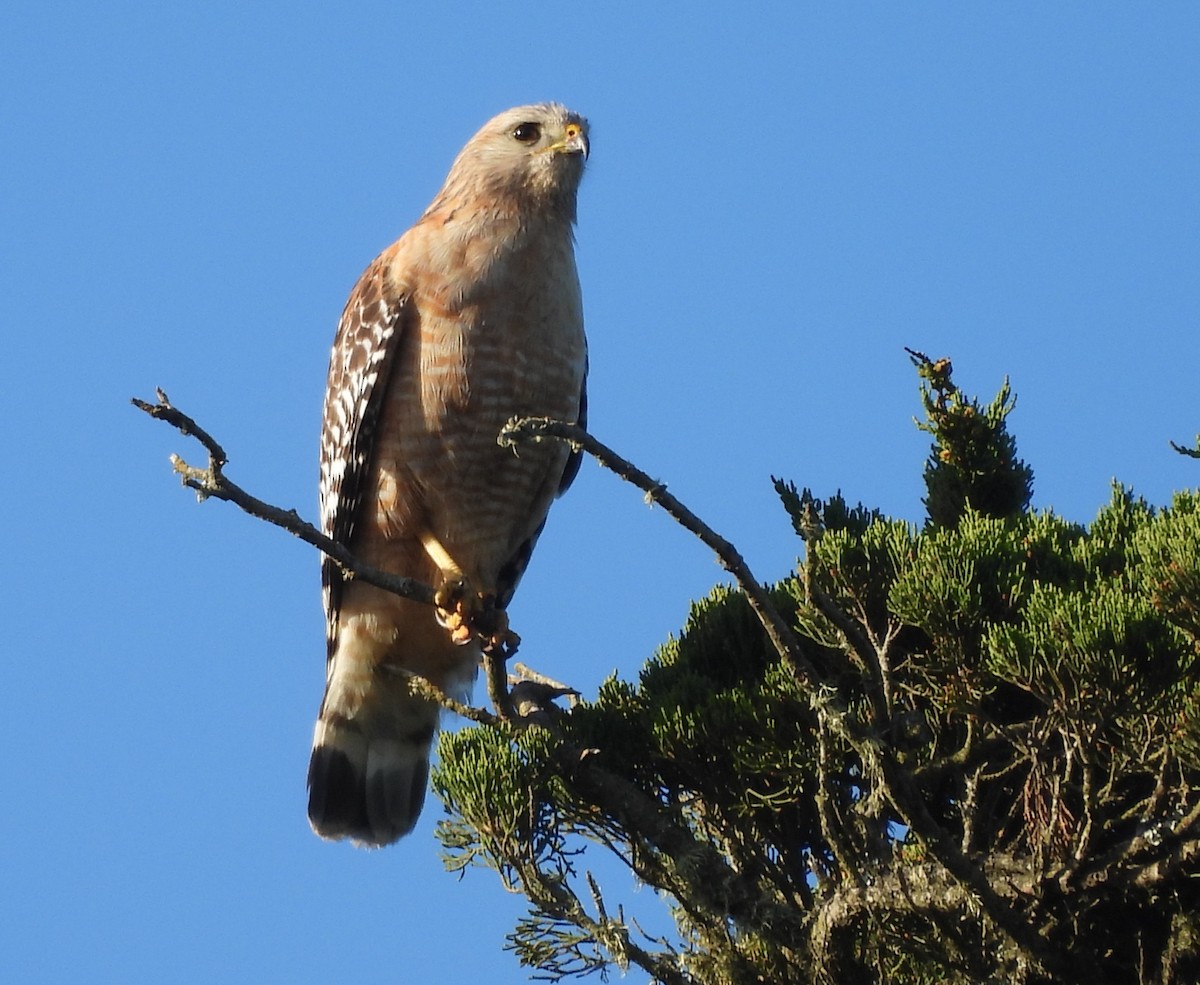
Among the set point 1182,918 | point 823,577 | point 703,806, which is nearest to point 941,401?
point 823,577

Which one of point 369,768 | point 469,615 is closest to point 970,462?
Result: point 469,615

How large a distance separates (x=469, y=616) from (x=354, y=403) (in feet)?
2.95

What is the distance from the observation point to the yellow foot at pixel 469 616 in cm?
502

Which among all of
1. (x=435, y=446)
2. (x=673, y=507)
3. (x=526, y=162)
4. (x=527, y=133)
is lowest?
(x=673, y=507)

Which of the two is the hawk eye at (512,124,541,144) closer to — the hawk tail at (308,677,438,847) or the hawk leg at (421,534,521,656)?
the hawk leg at (421,534,521,656)

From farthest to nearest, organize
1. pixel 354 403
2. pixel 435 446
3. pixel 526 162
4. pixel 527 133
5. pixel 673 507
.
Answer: pixel 527 133
pixel 526 162
pixel 354 403
pixel 435 446
pixel 673 507

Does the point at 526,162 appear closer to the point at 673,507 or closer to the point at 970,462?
the point at 970,462

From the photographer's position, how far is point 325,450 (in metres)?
5.65

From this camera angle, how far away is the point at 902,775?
326cm

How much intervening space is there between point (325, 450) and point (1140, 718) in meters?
3.21

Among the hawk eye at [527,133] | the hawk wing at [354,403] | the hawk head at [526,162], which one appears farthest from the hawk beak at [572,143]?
the hawk wing at [354,403]

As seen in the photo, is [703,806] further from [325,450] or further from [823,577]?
[325,450]

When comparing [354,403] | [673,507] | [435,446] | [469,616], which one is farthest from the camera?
[354,403]

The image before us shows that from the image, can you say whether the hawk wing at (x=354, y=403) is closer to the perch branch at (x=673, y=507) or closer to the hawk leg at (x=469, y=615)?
the hawk leg at (x=469, y=615)
